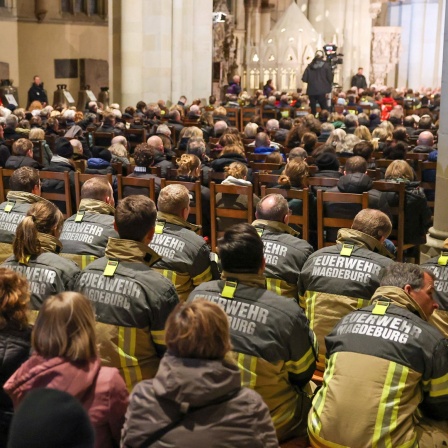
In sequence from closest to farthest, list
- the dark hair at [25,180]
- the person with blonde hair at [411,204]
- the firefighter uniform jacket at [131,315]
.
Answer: the firefighter uniform jacket at [131,315] → the dark hair at [25,180] → the person with blonde hair at [411,204]

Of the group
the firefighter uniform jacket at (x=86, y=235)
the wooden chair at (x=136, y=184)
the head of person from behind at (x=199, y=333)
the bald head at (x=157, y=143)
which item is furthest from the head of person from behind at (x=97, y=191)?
the bald head at (x=157, y=143)

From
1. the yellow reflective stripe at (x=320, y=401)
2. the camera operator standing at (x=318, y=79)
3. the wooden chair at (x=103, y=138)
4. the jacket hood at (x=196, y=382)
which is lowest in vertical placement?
the yellow reflective stripe at (x=320, y=401)

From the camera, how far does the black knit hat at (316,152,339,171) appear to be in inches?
355

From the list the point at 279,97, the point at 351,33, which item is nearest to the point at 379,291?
the point at 279,97

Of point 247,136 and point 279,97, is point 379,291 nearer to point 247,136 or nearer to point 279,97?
point 247,136

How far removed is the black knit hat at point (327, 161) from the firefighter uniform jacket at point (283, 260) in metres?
3.46

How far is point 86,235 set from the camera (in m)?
6.03

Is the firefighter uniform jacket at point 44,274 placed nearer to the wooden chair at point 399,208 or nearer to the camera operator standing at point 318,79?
the wooden chair at point 399,208

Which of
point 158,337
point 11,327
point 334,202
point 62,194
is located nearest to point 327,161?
point 334,202

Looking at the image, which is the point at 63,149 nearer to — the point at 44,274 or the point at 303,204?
the point at 303,204

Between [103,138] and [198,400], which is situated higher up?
[198,400]

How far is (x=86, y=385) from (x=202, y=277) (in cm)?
266

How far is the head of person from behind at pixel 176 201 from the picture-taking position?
5855mm

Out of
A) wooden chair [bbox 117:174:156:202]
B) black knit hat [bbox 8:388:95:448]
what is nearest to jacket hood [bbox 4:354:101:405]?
black knit hat [bbox 8:388:95:448]
